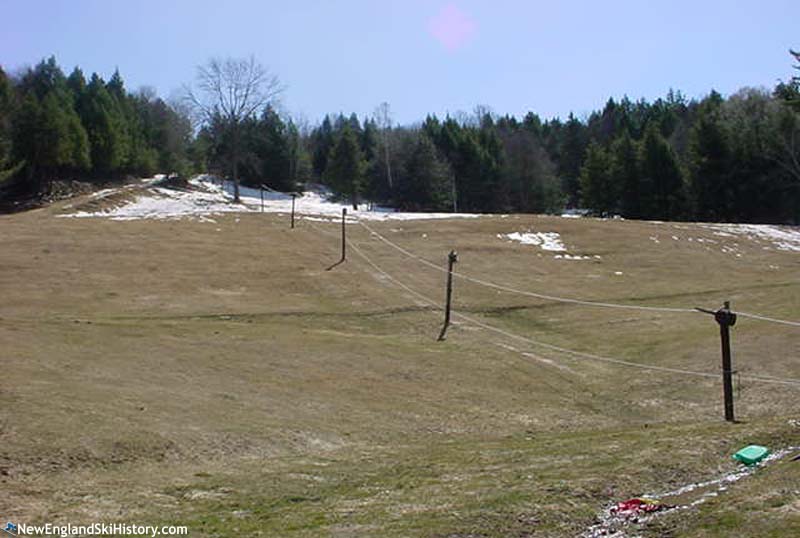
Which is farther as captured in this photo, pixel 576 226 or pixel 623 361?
pixel 576 226

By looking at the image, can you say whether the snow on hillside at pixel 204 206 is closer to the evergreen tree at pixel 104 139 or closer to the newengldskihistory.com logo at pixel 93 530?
the evergreen tree at pixel 104 139

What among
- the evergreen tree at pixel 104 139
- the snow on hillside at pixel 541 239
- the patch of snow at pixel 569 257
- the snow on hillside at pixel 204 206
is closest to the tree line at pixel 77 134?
the evergreen tree at pixel 104 139

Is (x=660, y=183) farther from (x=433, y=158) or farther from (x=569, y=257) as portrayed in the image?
(x=569, y=257)

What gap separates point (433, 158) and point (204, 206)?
101 feet

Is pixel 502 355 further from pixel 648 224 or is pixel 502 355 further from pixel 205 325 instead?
pixel 648 224

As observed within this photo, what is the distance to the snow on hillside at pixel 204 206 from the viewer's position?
6550cm

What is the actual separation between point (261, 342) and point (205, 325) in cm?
406

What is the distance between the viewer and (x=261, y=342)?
81.1ft

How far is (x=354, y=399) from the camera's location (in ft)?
61.8

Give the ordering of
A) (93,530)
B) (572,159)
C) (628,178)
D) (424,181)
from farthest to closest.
Result: (572,159), (424,181), (628,178), (93,530)

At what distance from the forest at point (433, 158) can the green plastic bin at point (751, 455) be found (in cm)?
6396

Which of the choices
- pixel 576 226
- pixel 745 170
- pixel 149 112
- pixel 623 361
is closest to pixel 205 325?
pixel 623 361

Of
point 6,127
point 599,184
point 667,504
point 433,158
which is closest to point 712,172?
point 599,184

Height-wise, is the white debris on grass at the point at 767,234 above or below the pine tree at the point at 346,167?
below
